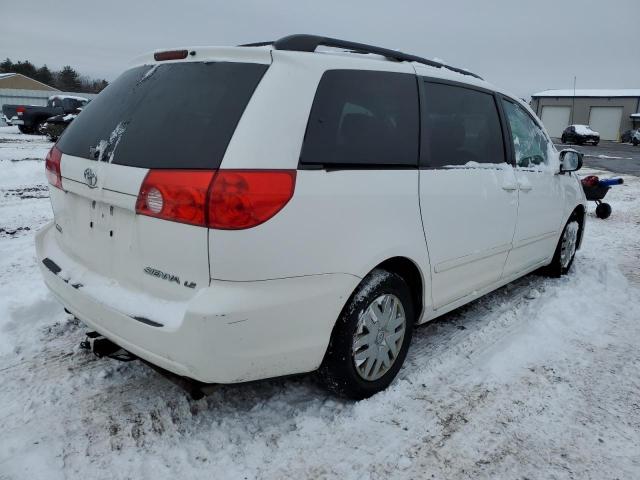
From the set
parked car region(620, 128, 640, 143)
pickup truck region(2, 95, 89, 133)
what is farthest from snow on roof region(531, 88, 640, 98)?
pickup truck region(2, 95, 89, 133)

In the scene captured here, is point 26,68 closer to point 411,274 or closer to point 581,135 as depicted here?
point 581,135

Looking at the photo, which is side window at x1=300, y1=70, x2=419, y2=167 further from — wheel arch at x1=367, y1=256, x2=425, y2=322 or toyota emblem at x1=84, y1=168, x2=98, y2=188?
toyota emblem at x1=84, y1=168, x2=98, y2=188

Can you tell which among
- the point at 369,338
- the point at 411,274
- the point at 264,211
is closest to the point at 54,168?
the point at 264,211

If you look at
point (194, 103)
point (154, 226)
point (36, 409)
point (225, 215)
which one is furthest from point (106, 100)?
point (36, 409)

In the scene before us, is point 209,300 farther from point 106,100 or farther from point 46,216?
point 46,216

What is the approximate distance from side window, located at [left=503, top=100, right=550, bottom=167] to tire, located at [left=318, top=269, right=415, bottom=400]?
5.73ft

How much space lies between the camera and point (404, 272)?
9.29 ft

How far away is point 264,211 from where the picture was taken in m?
2.00

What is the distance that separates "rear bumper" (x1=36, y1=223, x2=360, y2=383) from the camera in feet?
6.50

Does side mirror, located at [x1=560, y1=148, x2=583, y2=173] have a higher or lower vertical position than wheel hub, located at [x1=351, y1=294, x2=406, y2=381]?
higher

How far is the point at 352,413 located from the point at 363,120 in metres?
1.51

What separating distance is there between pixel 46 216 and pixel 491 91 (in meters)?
5.47

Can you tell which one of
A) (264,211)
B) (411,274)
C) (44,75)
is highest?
(44,75)

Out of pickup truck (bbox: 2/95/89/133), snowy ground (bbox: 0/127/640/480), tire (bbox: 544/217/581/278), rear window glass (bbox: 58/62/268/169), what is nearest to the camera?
rear window glass (bbox: 58/62/268/169)
